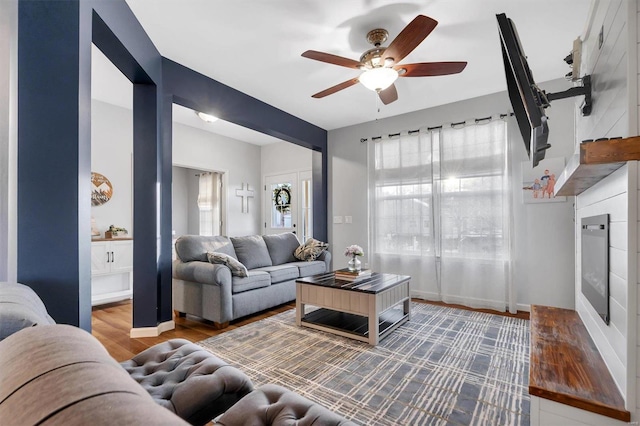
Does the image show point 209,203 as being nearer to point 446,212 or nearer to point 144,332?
point 144,332

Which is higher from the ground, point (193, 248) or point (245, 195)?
point (245, 195)

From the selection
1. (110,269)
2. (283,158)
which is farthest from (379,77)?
(283,158)

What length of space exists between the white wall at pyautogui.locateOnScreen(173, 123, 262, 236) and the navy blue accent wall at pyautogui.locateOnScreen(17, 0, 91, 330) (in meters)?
3.58

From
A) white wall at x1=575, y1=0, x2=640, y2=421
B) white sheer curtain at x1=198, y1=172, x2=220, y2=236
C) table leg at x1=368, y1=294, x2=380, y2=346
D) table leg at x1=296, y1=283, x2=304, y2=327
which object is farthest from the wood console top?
white sheer curtain at x1=198, y1=172, x2=220, y2=236

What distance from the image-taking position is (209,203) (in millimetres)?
6668

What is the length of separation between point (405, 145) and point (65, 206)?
402 cm

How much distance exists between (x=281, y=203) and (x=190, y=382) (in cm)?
547

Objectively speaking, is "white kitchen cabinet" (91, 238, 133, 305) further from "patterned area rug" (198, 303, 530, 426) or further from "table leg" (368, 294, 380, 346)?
"table leg" (368, 294, 380, 346)

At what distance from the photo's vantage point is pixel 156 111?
2.91 meters

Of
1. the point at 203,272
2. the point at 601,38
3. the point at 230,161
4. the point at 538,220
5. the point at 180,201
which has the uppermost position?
the point at 230,161

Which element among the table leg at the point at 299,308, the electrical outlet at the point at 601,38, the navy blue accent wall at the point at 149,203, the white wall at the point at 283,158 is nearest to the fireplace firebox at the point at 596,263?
the electrical outlet at the point at 601,38

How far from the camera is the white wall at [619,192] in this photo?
1160 millimetres

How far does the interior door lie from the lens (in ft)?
21.1

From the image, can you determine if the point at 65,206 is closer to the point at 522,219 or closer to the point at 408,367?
the point at 408,367
